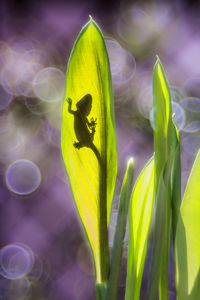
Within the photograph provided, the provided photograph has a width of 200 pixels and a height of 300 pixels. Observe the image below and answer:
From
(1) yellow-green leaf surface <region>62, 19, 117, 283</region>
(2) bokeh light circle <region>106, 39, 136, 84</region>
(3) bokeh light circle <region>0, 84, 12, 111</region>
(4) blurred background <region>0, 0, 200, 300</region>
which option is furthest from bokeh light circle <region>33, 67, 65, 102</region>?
(1) yellow-green leaf surface <region>62, 19, 117, 283</region>

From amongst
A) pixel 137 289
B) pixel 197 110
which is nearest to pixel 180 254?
pixel 137 289

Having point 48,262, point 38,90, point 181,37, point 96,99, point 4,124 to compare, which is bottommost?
point 48,262

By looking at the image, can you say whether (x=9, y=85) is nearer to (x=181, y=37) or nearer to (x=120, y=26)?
(x=120, y=26)

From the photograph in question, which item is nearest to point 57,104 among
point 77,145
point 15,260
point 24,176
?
point 24,176

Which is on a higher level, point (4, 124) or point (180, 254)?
point (4, 124)

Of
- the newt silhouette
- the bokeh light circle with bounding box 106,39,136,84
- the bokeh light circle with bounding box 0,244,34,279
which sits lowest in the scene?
the bokeh light circle with bounding box 0,244,34,279

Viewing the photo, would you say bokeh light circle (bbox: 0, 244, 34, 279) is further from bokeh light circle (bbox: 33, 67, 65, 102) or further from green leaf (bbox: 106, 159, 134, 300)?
green leaf (bbox: 106, 159, 134, 300)

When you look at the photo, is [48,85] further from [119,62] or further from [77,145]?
[77,145]
